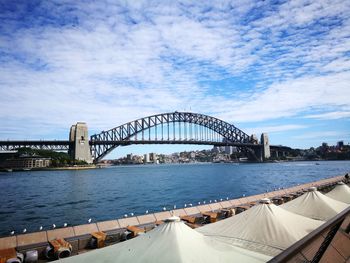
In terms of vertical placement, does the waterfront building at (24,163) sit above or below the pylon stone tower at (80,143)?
below

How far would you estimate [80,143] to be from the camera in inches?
4203

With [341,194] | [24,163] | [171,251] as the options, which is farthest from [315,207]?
[24,163]

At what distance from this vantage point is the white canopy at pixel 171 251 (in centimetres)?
489

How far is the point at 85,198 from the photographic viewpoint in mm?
35812

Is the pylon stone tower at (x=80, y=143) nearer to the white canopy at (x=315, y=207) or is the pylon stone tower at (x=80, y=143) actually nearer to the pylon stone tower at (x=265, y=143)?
the pylon stone tower at (x=265, y=143)

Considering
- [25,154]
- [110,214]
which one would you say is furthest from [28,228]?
[25,154]

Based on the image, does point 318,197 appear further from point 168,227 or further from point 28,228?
point 28,228

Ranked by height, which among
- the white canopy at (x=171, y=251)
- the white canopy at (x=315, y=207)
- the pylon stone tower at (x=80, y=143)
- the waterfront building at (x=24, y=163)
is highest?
the pylon stone tower at (x=80, y=143)

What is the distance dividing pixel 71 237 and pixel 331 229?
31.8 feet

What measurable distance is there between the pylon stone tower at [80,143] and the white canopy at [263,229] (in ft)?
338

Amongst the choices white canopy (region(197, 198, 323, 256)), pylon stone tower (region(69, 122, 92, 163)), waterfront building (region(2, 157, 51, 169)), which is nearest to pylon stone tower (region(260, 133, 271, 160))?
pylon stone tower (region(69, 122, 92, 163))

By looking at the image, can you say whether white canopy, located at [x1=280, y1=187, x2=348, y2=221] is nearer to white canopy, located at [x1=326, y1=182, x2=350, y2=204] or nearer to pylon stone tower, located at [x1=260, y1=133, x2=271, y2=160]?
white canopy, located at [x1=326, y1=182, x2=350, y2=204]

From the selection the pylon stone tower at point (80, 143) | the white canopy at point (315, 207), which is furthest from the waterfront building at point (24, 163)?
the white canopy at point (315, 207)

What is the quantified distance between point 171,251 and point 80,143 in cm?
10655
